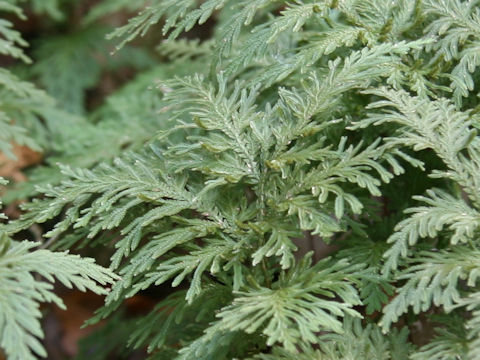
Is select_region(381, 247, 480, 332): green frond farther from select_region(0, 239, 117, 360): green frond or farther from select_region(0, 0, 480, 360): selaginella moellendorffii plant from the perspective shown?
select_region(0, 239, 117, 360): green frond

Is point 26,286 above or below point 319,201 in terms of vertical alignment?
below

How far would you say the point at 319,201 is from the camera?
1.00 m

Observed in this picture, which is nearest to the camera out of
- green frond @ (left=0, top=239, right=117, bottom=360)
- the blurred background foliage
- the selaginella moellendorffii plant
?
green frond @ (left=0, top=239, right=117, bottom=360)

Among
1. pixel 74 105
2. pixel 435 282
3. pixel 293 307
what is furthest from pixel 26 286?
pixel 74 105

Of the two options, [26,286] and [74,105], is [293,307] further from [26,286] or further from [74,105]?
[74,105]

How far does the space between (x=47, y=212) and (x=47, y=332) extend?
4.12 ft

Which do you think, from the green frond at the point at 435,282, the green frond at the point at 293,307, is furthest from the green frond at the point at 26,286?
the green frond at the point at 435,282

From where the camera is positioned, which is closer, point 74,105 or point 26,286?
point 26,286

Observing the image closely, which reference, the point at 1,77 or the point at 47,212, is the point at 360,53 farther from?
the point at 1,77

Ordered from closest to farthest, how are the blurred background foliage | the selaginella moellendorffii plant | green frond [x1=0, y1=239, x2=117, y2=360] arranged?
green frond [x1=0, y1=239, x2=117, y2=360] → the selaginella moellendorffii plant → the blurred background foliage

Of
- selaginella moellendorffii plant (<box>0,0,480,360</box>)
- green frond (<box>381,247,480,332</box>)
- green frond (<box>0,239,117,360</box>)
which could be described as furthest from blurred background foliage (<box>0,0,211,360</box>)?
green frond (<box>381,247,480,332</box>)

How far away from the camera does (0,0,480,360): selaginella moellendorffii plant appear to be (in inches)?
38.3

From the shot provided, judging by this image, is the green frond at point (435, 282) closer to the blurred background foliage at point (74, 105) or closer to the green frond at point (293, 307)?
the green frond at point (293, 307)

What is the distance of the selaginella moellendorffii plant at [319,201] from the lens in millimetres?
972
